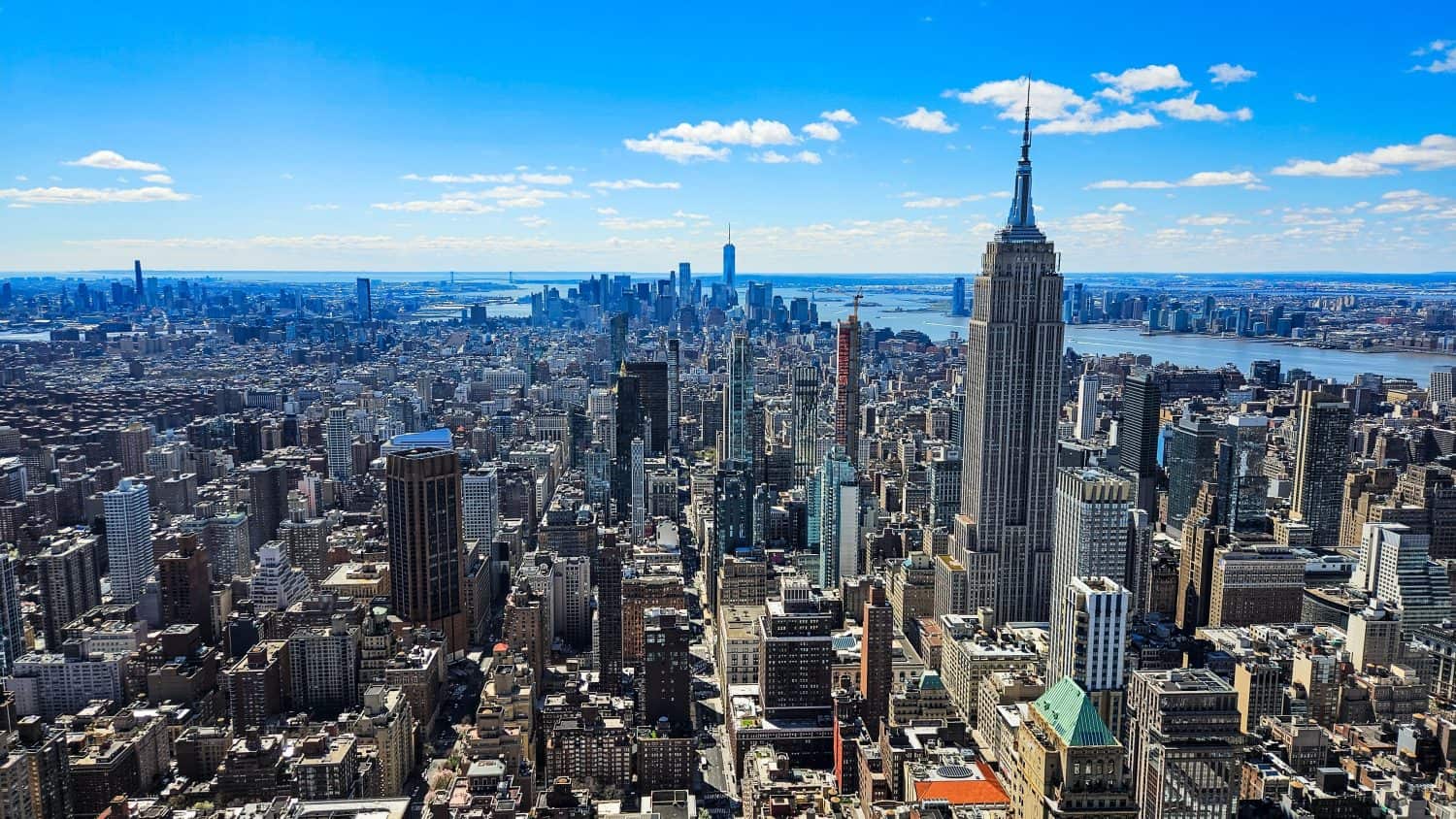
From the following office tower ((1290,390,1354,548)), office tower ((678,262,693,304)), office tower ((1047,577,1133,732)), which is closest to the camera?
office tower ((1047,577,1133,732))

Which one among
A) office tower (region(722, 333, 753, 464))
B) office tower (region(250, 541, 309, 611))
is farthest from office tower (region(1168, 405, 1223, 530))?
office tower (region(250, 541, 309, 611))

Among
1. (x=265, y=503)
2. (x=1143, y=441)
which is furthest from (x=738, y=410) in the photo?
(x=265, y=503)

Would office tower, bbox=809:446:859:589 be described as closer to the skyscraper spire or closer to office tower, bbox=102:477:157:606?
the skyscraper spire

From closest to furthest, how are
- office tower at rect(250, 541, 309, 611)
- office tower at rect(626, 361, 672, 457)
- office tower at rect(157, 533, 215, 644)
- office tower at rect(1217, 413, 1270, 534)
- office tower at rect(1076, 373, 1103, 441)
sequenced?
office tower at rect(157, 533, 215, 644)
office tower at rect(250, 541, 309, 611)
office tower at rect(1217, 413, 1270, 534)
office tower at rect(1076, 373, 1103, 441)
office tower at rect(626, 361, 672, 457)

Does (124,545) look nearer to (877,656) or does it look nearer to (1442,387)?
(877,656)

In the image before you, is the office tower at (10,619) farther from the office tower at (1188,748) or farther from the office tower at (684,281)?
the office tower at (684,281)

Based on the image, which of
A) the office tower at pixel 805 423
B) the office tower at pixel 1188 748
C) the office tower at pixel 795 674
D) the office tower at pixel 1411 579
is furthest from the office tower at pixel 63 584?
the office tower at pixel 1411 579

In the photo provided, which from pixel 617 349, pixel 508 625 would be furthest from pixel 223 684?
pixel 617 349

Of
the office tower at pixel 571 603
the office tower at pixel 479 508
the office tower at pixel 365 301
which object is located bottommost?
the office tower at pixel 571 603
